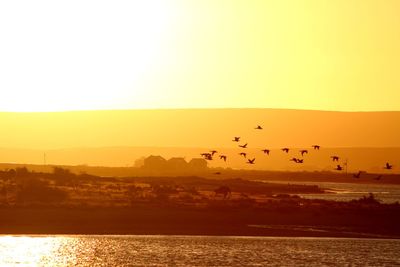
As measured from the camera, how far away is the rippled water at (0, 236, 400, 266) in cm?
5878

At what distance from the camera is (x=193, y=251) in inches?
2468

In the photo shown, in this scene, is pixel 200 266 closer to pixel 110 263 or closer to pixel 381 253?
pixel 110 263

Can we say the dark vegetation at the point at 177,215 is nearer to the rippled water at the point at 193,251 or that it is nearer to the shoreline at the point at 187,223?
the shoreline at the point at 187,223

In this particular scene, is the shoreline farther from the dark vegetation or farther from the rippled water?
the rippled water

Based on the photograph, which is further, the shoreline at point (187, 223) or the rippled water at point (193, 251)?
the shoreline at point (187, 223)

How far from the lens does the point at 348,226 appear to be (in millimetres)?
76375

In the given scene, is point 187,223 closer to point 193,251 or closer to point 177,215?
point 177,215

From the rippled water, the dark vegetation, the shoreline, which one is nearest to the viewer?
the rippled water

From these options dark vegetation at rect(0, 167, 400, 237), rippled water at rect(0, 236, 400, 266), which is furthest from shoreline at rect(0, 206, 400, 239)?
rippled water at rect(0, 236, 400, 266)

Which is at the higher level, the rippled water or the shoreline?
the shoreline

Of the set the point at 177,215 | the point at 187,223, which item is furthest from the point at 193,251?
the point at 177,215

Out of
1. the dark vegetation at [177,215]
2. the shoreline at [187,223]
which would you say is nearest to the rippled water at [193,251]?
the shoreline at [187,223]

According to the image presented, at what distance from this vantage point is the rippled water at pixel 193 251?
58.8 m

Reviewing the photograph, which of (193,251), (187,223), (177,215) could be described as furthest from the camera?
(177,215)
